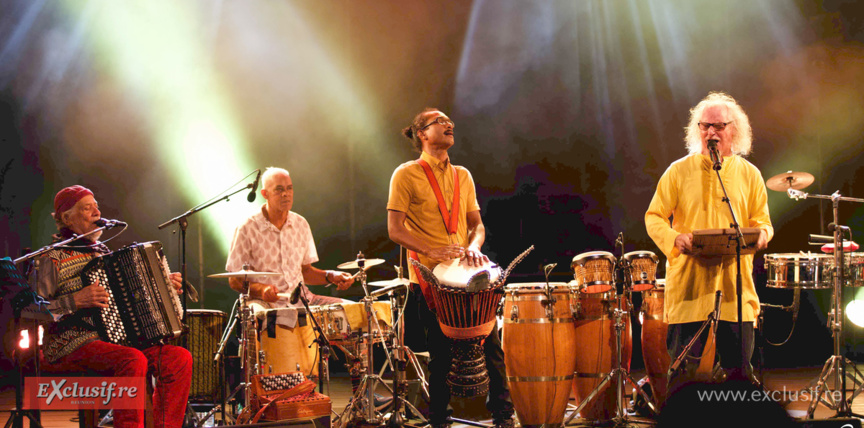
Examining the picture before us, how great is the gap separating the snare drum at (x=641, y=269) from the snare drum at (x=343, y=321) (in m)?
1.86

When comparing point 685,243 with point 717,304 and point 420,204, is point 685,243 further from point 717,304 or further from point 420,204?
point 420,204

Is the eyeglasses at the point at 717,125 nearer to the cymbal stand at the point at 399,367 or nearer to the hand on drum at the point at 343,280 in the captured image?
the cymbal stand at the point at 399,367

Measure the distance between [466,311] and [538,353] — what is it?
103cm

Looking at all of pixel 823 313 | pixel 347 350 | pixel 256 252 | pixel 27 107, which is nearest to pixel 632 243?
pixel 823 313

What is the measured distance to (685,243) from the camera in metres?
3.58

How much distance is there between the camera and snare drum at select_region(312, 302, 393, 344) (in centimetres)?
459

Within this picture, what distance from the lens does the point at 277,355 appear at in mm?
4477

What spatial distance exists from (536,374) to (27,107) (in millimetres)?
5765

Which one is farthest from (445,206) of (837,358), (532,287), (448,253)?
(837,358)

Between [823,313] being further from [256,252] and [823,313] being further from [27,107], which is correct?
[27,107]

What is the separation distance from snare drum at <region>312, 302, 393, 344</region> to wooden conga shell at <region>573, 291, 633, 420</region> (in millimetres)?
1423

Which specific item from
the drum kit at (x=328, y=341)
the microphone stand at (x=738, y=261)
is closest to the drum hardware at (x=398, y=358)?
the drum kit at (x=328, y=341)

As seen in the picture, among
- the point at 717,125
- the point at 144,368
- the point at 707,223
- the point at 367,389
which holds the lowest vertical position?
the point at 367,389

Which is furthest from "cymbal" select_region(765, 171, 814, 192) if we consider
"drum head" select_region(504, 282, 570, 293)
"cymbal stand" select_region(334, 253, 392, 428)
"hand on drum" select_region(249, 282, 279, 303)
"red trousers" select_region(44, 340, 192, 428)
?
"red trousers" select_region(44, 340, 192, 428)
